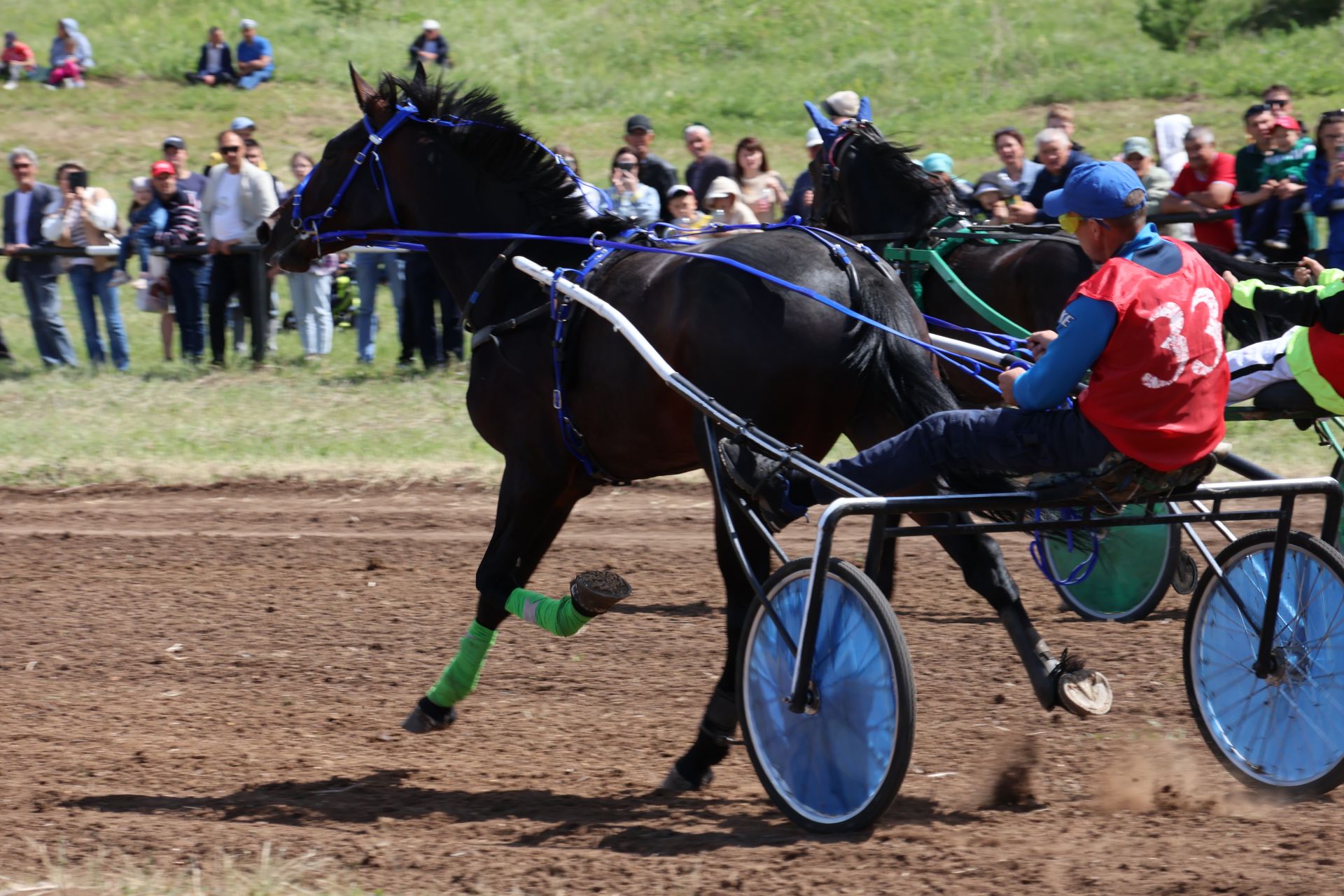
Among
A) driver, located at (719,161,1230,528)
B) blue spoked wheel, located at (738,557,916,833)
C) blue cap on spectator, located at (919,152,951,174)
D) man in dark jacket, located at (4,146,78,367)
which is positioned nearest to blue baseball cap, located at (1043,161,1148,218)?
driver, located at (719,161,1230,528)

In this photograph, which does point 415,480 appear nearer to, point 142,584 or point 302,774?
point 142,584

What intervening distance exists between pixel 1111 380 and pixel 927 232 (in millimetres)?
3935

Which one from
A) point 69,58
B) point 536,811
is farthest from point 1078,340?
point 69,58

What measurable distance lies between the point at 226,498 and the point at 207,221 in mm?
3803

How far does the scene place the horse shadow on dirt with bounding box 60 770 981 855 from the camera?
14.3 feet

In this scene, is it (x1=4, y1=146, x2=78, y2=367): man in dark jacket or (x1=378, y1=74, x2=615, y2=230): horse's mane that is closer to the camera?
(x1=378, y1=74, x2=615, y2=230): horse's mane

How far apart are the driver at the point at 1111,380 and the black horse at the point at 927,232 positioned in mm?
3338

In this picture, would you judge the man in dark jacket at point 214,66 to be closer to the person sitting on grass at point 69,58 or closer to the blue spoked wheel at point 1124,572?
the person sitting on grass at point 69,58

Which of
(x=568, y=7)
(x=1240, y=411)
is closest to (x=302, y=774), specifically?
(x=1240, y=411)

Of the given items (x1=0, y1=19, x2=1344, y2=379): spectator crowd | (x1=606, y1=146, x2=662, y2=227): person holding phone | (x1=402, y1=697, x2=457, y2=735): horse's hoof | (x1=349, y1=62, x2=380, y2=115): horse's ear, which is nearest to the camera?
(x1=402, y1=697, x2=457, y2=735): horse's hoof

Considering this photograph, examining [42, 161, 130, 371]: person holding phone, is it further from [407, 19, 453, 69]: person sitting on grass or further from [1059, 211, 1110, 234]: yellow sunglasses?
[407, 19, 453, 69]: person sitting on grass

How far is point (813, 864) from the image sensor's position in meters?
3.93

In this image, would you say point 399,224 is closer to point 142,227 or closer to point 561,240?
point 561,240

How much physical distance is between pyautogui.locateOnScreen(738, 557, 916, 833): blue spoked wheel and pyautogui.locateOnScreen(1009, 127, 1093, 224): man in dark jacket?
5.86 meters
